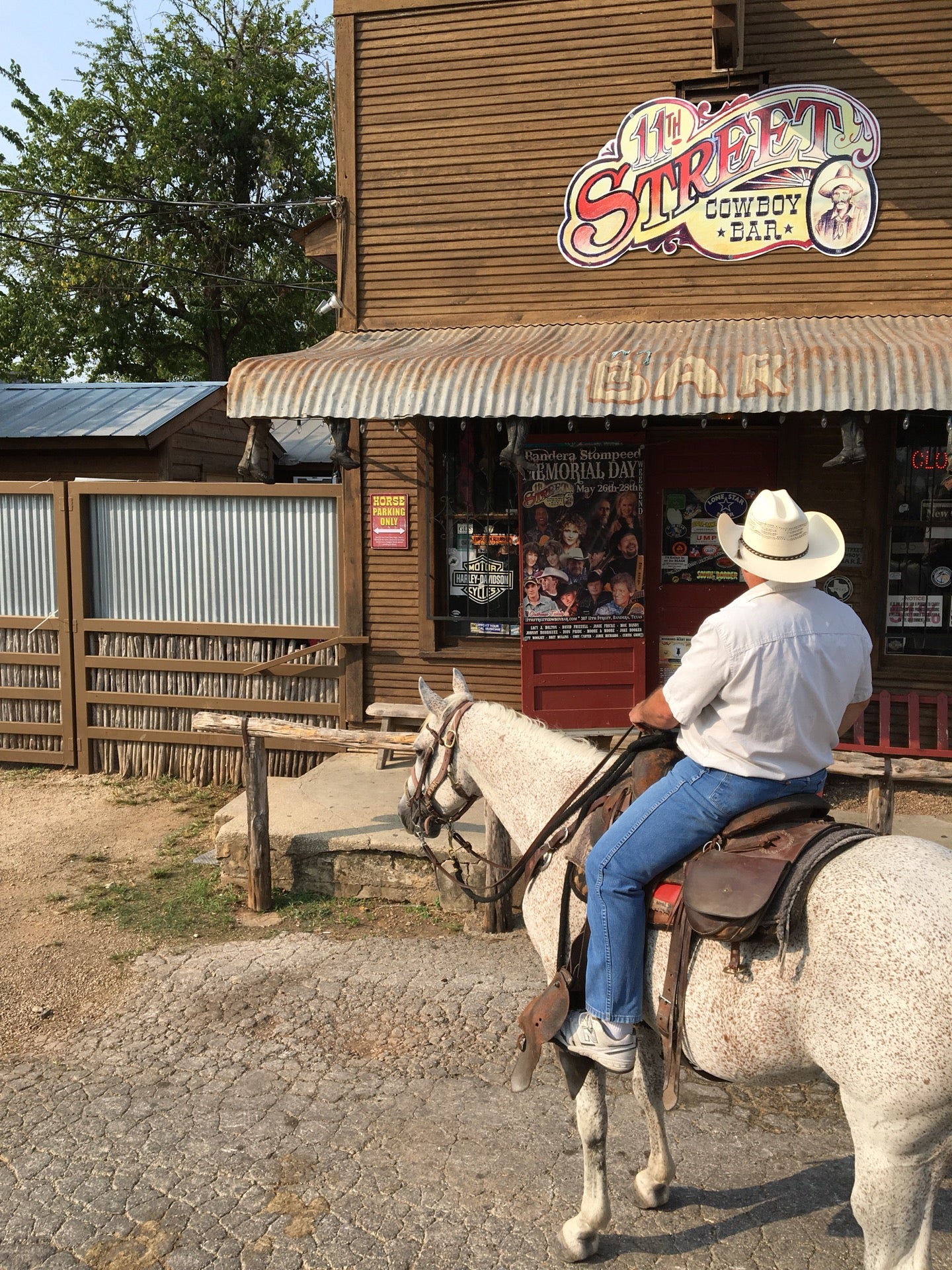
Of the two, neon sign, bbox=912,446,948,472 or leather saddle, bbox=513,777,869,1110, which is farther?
neon sign, bbox=912,446,948,472

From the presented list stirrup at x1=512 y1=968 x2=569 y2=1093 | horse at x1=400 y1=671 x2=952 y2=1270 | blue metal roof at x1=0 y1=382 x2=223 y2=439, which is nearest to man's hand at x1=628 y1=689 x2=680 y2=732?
horse at x1=400 y1=671 x2=952 y2=1270

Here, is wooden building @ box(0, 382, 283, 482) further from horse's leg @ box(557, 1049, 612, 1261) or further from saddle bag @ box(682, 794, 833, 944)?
saddle bag @ box(682, 794, 833, 944)

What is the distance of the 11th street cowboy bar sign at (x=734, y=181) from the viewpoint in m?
8.02

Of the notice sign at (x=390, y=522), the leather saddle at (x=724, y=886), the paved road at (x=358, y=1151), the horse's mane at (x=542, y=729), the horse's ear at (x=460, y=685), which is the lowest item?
the paved road at (x=358, y=1151)

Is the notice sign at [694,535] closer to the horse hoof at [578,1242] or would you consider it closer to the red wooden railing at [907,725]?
the red wooden railing at [907,725]

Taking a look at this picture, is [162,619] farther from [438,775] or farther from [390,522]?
[438,775]

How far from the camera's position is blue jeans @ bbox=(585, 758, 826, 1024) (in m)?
3.17

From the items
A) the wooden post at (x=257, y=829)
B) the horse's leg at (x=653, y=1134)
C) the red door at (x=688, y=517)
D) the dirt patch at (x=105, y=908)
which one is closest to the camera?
the horse's leg at (x=653, y=1134)

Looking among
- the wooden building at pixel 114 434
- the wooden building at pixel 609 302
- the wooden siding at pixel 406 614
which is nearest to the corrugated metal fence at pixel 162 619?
the wooden siding at pixel 406 614

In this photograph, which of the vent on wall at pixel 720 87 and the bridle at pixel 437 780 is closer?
the bridle at pixel 437 780

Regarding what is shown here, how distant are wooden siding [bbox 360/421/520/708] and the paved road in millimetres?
3566

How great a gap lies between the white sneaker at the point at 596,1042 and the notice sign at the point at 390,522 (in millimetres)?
5883

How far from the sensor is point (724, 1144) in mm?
4238

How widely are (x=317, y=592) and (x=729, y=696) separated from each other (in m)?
6.53
